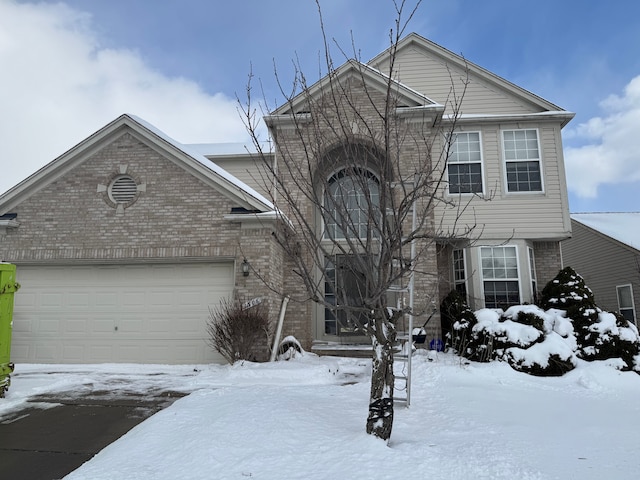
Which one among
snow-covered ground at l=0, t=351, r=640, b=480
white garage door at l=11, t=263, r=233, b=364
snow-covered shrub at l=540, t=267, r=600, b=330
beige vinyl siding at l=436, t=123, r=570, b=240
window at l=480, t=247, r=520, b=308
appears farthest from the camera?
beige vinyl siding at l=436, t=123, r=570, b=240

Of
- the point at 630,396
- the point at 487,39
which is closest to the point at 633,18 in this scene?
the point at 487,39

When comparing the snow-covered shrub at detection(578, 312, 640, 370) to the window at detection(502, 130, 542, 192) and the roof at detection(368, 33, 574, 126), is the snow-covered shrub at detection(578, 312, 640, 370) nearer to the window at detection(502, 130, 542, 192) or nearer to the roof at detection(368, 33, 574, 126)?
the window at detection(502, 130, 542, 192)

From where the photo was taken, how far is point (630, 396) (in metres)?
6.94

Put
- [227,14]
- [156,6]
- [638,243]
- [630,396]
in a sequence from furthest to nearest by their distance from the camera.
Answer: [638,243] → [156,6] → [227,14] → [630,396]

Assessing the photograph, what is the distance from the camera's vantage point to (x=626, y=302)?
651 inches

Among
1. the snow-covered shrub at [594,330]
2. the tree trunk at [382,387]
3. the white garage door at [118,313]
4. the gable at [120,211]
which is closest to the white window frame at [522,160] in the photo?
the snow-covered shrub at [594,330]

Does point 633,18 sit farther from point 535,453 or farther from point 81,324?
point 81,324

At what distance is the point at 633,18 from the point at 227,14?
917 centimetres

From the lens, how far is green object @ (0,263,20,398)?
22.3 ft

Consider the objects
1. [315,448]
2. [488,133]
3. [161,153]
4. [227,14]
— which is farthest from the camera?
[488,133]

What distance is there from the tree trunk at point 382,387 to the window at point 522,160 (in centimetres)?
962

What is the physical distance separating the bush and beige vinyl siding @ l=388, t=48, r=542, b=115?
8.47 meters

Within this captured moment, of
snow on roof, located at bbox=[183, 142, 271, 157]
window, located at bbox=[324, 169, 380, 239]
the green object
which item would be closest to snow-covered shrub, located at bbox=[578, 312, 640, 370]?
window, located at bbox=[324, 169, 380, 239]

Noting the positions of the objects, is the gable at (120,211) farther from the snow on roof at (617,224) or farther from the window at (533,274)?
the snow on roof at (617,224)
